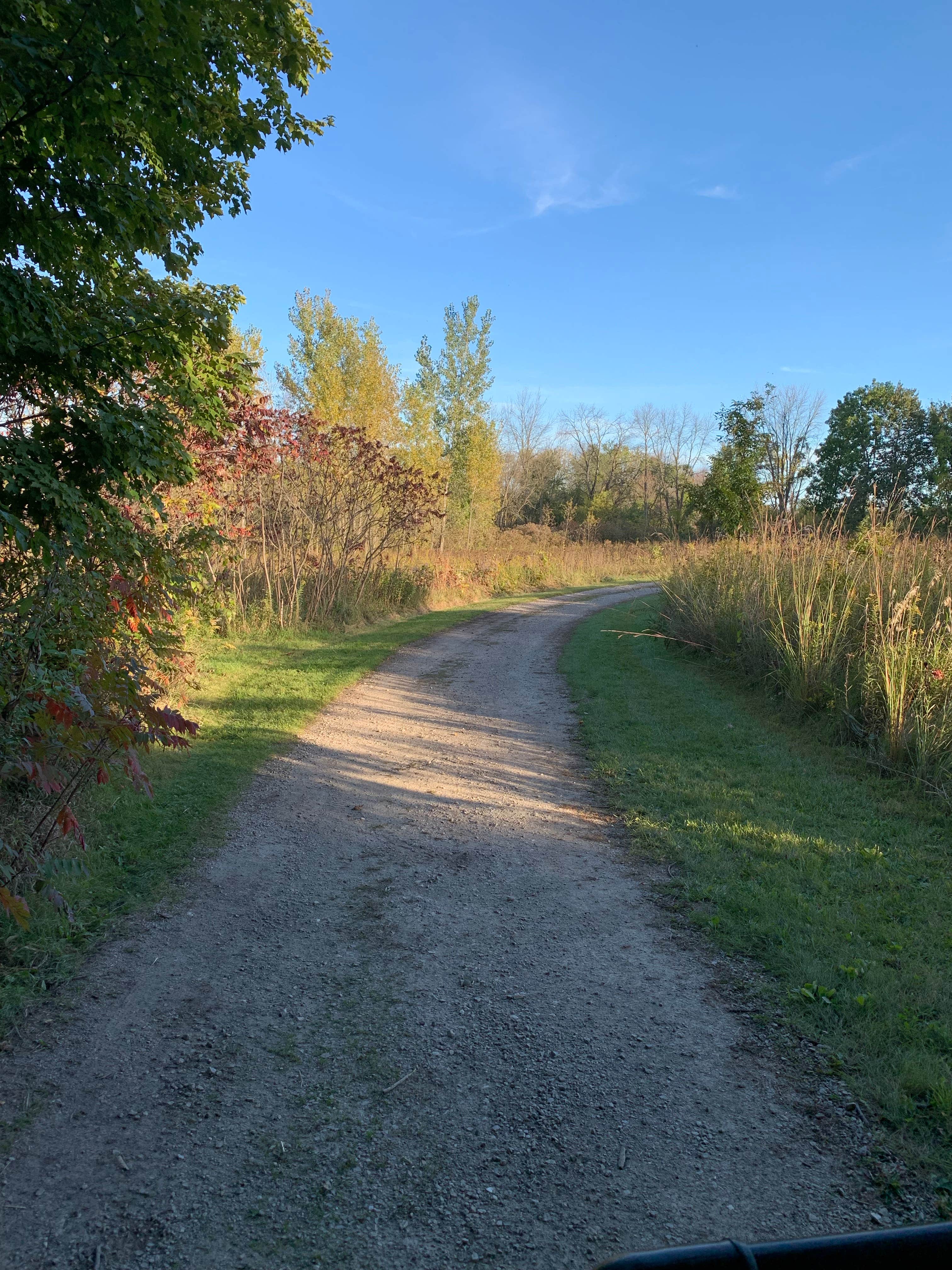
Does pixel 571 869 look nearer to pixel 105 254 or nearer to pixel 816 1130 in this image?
pixel 816 1130

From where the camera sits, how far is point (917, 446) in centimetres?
3064

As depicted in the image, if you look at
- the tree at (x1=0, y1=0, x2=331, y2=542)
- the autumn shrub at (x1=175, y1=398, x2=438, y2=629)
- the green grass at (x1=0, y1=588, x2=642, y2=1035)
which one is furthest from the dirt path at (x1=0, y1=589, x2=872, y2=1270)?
the autumn shrub at (x1=175, y1=398, x2=438, y2=629)

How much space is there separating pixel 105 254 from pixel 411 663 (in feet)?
28.0

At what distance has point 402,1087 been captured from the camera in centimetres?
287

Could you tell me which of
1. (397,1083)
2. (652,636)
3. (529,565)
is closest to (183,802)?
(397,1083)

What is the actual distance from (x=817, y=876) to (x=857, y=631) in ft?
16.2

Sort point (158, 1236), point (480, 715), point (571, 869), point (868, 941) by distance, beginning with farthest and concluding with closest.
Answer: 1. point (480, 715)
2. point (571, 869)
3. point (868, 941)
4. point (158, 1236)

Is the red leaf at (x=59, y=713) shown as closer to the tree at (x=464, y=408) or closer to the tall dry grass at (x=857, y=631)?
the tall dry grass at (x=857, y=631)

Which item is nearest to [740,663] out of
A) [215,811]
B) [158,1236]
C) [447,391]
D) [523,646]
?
[523,646]

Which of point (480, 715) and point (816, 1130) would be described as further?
point (480, 715)

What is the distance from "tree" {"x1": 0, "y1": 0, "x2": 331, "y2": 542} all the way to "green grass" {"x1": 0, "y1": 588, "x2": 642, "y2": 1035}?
2.05 metres

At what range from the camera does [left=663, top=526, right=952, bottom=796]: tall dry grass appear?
7.00 metres

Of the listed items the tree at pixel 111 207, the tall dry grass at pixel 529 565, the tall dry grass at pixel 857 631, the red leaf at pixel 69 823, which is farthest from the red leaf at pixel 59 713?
the tall dry grass at pixel 529 565

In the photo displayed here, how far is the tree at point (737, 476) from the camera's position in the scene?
1973 centimetres
